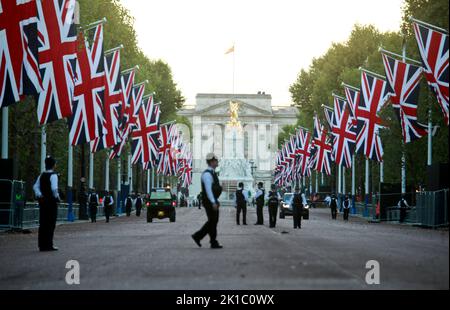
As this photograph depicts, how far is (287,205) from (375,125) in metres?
11.6

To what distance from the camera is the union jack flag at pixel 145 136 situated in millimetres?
62594

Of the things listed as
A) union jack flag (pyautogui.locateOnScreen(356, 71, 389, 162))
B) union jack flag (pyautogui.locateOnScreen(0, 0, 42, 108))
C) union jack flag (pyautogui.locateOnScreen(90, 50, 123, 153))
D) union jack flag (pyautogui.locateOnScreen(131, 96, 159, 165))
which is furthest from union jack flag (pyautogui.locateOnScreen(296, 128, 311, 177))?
union jack flag (pyautogui.locateOnScreen(0, 0, 42, 108))

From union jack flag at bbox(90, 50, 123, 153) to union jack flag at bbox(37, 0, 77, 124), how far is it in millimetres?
10008

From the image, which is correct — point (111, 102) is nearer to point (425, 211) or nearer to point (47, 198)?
point (425, 211)

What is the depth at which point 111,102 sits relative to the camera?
48188mm

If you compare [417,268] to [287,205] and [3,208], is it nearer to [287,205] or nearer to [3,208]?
[3,208]

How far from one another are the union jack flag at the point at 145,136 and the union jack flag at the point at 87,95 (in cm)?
1827

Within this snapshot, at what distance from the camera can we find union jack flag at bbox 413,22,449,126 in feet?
107

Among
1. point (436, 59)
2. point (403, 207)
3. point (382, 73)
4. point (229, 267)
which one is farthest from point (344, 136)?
point (229, 267)

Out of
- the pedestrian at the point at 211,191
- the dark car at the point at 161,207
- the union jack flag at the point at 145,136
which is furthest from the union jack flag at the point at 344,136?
the pedestrian at the point at 211,191

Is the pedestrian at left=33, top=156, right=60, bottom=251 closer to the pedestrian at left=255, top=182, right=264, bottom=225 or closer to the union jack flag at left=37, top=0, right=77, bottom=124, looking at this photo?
the union jack flag at left=37, top=0, right=77, bottom=124

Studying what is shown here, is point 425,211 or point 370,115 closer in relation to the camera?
point 425,211

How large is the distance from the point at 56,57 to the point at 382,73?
42575mm

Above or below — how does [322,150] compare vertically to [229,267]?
above
